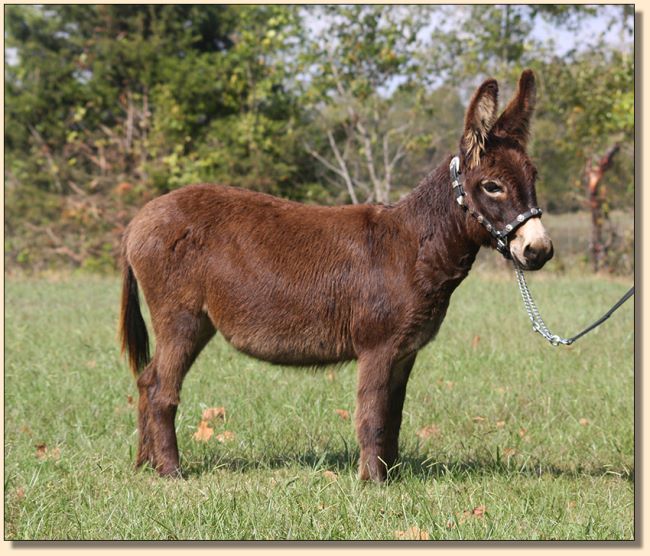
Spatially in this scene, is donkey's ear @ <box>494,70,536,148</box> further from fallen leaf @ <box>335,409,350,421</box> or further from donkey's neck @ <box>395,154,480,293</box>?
fallen leaf @ <box>335,409,350,421</box>

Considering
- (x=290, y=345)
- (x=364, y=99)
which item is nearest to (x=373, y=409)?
(x=290, y=345)

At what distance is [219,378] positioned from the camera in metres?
6.35

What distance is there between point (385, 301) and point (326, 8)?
10.9m

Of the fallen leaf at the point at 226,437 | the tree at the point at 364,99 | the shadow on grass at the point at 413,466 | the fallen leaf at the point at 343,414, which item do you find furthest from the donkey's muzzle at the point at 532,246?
the tree at the point at 364,99

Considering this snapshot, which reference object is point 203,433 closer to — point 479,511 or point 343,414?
point 343,414

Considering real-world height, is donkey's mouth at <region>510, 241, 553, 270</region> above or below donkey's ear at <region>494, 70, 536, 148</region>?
below

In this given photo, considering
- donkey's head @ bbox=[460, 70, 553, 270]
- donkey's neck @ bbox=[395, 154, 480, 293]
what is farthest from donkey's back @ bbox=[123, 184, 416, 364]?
donkey's head @ bbox=[460, 70, 553, 270]

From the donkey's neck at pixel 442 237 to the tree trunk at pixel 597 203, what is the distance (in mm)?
11822

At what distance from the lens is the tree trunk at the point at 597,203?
15.2 meters

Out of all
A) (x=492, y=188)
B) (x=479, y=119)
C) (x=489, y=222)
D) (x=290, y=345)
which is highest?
(x=479, y=119)

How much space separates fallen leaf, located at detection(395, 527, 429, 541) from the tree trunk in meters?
12.6

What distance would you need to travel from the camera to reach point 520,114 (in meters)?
3.91

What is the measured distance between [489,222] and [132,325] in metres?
2.14

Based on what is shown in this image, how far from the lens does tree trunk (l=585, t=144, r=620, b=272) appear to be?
15.2 metres
